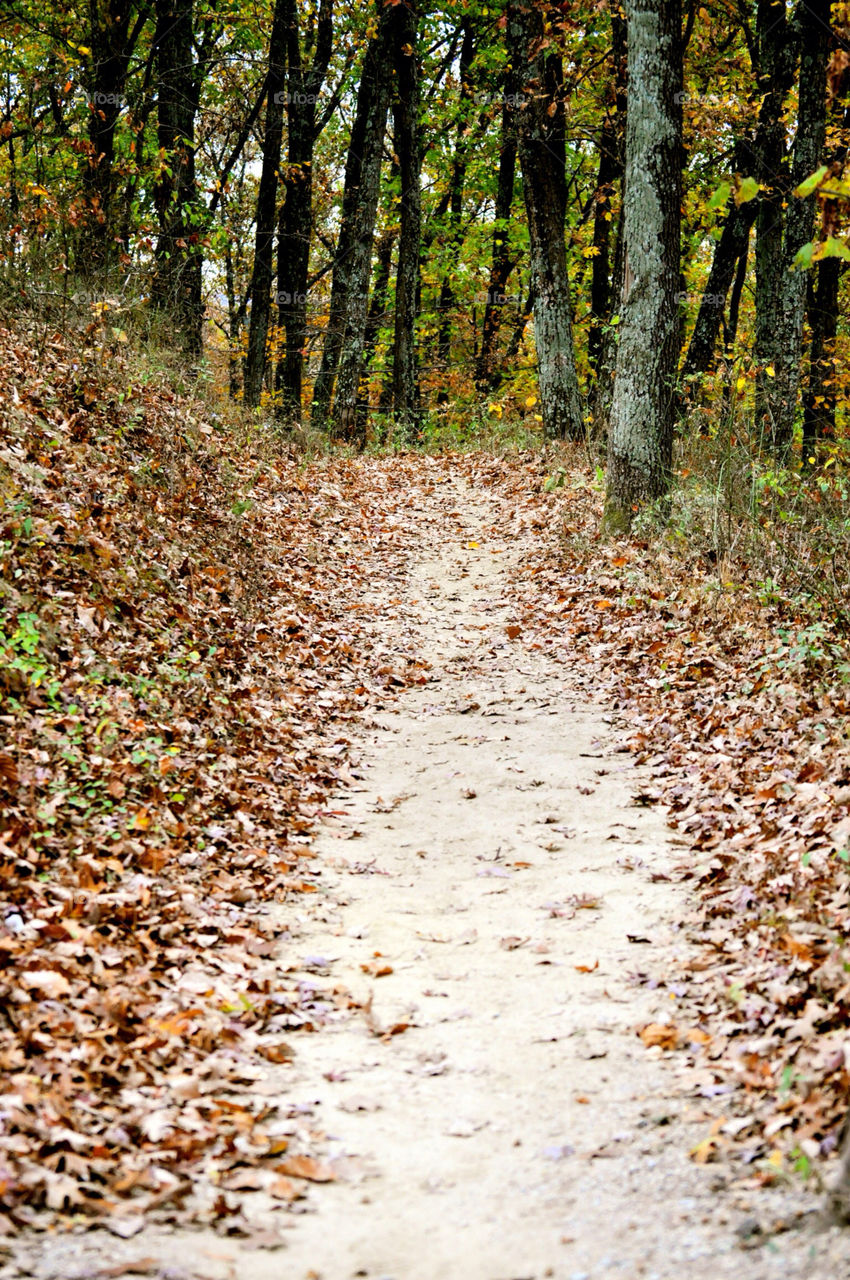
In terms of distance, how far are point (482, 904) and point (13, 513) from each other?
4370mm

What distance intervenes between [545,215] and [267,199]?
679 centimetres

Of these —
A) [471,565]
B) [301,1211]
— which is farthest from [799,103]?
[301,1211]

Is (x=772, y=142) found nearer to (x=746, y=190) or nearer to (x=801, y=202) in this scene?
(x=801, y=202)

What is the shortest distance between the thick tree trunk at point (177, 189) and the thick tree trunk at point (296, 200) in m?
2.67

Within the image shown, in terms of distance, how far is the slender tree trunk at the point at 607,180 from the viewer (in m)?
15.3

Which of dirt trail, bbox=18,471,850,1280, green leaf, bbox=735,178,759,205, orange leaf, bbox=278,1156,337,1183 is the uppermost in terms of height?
green leaf, bbox=735,178,759,205

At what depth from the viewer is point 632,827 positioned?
6465mm

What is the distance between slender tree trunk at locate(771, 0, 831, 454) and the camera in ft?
43.4

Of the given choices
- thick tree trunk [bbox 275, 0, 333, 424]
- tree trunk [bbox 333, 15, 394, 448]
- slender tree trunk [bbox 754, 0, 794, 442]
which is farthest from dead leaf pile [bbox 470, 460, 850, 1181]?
thick tree trunk [bbox 275, 0, 333, 424]

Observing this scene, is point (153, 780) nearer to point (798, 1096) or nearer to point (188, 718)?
point (188, 718)

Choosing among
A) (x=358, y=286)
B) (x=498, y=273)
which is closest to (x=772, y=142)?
(x=358, y=286)

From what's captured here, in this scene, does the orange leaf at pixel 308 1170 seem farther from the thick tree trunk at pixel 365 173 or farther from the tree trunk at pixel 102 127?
the thick tree trunk at pixel 365 173

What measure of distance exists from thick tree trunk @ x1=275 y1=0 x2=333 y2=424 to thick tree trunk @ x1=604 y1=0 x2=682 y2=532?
7.83 m

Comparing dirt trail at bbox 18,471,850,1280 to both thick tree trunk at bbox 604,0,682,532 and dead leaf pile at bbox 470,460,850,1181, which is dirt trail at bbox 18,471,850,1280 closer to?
dead leaf pile at bbox 470,460,850,1181
